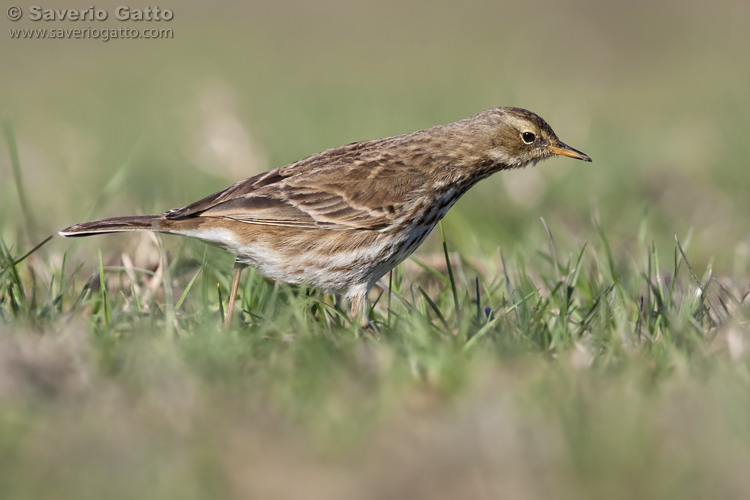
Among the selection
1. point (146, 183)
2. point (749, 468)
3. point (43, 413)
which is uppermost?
point (146, 183)

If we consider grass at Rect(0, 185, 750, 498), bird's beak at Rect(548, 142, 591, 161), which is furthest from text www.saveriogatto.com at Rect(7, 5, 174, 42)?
grass at Rect(0, 185, 750, 498)

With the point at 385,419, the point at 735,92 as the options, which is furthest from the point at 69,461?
the point at 735,92

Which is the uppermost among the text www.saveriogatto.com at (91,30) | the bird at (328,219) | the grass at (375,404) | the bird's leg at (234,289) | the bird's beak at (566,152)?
the text www.saveriogatto.com at (91,30)

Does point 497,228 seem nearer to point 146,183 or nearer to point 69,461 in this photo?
point 146,183

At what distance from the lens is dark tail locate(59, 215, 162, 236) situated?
5.36 meters

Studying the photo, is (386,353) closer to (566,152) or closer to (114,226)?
(114,226)

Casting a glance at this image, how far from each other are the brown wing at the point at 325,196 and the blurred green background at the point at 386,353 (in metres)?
0.58

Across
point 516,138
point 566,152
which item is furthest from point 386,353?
point 566,152

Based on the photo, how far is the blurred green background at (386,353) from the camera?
289 centimetres

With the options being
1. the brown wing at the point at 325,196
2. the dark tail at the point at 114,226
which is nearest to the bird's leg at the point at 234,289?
the brown wing at the point at 325,196

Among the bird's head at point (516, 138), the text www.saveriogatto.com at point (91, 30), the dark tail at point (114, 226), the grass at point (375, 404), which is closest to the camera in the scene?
the grass at point (375, 404)

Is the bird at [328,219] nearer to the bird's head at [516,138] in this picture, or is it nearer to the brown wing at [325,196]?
the brown wing at [325,196]

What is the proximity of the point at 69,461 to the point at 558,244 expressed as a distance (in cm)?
494

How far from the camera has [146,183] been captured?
32.7 feet
